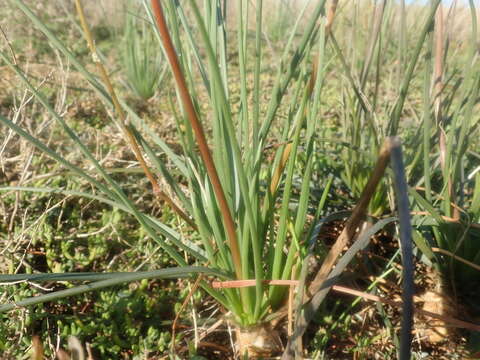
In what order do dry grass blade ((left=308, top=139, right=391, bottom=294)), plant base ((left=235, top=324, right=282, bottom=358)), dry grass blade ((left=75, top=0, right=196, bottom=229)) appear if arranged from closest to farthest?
dry grass blade ((left=308, top=139, right=391, bottom=294)), dry grass blade ((left=75, top=0, right=196, bottom=229)), plant base ((left=235, top=324, right=282, bottom=358))

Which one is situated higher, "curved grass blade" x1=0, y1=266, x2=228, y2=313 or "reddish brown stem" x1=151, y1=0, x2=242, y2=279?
"reddish brown stem" x1=151, y1=0, x2=242, y2=279

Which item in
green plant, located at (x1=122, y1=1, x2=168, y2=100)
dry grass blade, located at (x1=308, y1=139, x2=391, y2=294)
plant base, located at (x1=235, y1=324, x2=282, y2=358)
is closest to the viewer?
dry grass blade, located at (x1=308, y1=139, x2=391, y2=294)

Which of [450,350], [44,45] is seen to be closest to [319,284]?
[450,350]

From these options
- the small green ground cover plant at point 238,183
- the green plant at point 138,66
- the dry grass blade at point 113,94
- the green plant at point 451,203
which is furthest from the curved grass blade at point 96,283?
the green plant at point 138,66

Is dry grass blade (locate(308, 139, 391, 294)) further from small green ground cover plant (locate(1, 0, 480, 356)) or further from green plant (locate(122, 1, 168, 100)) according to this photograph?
green plant (locate(122, 1, 168, 100))

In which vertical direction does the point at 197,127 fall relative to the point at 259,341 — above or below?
above

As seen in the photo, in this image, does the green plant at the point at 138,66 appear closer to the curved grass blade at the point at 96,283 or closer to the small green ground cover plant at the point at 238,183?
the small green ground cover plant at the point at 238,183

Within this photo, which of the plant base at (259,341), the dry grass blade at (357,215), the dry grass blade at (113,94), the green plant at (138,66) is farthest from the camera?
the green plant at (138,66)

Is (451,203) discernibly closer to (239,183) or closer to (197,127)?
(239,183)

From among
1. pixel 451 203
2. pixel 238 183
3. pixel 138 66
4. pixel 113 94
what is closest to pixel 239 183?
pixel 238 183

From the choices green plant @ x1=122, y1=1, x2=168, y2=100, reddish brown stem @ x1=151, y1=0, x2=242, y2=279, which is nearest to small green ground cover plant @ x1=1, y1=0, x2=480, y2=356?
reddish brown stem @ x1=151, y1=0, x2=242, y2=279

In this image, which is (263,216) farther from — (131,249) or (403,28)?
(403,28)

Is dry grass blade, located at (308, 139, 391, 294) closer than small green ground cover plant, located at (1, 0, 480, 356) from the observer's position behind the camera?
Yes
